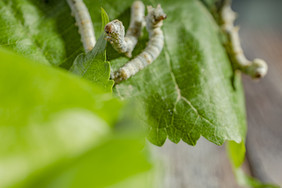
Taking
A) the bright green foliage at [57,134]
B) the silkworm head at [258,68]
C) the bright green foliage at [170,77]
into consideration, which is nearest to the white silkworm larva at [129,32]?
the bright green foliage at [170,77]

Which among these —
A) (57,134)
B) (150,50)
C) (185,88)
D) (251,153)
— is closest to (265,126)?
(251,153)

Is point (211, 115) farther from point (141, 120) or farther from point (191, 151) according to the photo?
point (191, 151)

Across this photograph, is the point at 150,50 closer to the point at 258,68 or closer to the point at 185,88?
the point at 185,88

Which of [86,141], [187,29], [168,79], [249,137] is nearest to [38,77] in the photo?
[86,141]

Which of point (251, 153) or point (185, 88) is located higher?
point (185, 88)

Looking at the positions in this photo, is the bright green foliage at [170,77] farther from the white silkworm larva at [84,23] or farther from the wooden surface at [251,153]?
the wooden surface at [251,153]
